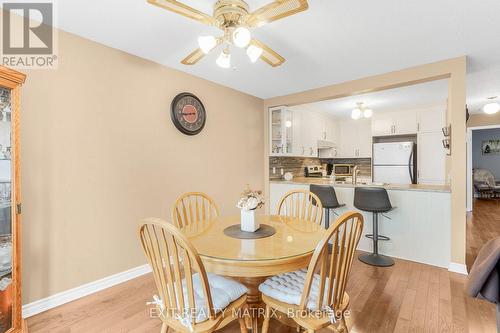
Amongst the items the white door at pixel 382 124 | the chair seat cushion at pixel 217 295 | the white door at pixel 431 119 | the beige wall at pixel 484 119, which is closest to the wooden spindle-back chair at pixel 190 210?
the chair seat cushion at pixel 217 295

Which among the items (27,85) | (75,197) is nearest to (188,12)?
(27,85)

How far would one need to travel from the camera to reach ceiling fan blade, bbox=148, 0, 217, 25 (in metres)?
1.36

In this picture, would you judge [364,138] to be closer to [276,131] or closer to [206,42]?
[276,131]

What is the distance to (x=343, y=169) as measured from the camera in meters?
5.70

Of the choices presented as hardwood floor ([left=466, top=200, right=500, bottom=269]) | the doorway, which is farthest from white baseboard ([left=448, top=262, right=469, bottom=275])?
the doorway

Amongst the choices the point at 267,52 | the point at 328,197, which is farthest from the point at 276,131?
the point at 267,52

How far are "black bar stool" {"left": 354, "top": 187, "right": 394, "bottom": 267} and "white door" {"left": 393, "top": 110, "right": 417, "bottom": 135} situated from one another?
278 cm

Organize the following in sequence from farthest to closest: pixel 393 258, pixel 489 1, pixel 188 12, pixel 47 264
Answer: pixel 393 258
pixel 47 264
pixel 489 1
pixel 188 12

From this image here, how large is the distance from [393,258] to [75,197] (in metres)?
3.55

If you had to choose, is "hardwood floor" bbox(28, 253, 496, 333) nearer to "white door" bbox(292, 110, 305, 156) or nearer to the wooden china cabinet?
the wooden china cabinet

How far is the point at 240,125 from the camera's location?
386cm

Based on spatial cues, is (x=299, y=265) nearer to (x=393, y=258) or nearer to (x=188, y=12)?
(x=188, y=12)

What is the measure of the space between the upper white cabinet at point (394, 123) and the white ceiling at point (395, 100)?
0.15 m

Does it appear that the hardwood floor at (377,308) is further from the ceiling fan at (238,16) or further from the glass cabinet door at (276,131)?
the glass cabinet door at (276,131)
